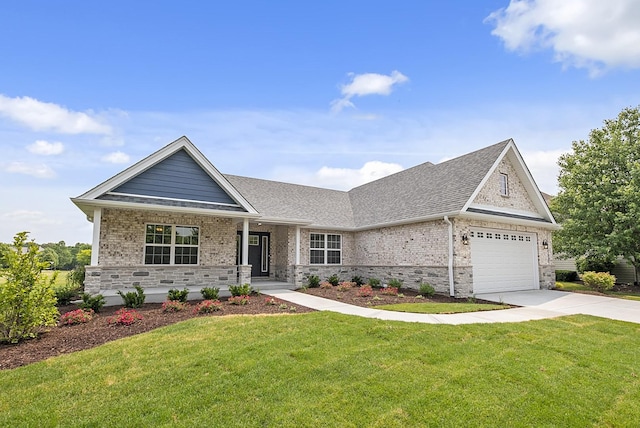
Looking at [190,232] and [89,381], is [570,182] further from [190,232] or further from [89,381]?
[89,381]

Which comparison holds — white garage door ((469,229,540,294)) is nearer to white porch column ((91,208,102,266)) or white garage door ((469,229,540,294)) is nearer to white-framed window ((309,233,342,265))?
white-framed window ((309,233,342,265))

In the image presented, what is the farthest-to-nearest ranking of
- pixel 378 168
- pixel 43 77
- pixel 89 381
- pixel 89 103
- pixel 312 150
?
pixel 378 168 < pixel 312 150 < pixel 89 103 < pixel 43 77 < pixel 89 381

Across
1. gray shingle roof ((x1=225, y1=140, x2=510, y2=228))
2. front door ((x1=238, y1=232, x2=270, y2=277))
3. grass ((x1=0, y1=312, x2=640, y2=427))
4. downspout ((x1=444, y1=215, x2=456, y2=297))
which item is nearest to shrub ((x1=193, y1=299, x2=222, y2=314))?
grass ((x1=0, y1=312, x2=640, y2=427))

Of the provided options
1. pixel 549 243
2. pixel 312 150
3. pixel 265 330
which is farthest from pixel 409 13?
pixel 549 243

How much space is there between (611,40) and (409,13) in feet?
17.4

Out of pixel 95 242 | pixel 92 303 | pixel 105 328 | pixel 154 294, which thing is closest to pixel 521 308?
pixel 105 328

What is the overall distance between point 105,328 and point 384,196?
14245mm

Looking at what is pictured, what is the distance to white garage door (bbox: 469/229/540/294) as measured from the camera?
13688 mm

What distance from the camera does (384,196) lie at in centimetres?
1859

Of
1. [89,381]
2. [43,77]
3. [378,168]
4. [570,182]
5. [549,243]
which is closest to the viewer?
[89,381]

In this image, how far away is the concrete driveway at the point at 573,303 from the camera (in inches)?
386

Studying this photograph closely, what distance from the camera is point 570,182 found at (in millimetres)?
19406

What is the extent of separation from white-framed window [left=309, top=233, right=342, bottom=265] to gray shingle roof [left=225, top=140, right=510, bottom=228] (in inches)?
33.2

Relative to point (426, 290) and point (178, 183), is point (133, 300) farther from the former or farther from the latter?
point (426, 290)
